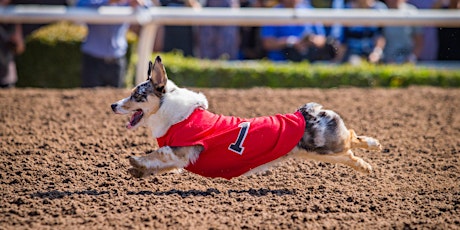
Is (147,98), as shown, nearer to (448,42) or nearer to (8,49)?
(8,49)

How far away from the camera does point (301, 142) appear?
21.6ft

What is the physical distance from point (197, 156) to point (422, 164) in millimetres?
2471

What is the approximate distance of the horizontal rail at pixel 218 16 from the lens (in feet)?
34.7

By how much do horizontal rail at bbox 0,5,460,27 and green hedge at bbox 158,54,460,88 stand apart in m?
1.25

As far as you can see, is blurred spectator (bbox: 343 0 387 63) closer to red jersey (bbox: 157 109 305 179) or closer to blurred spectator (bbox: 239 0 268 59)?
blurred spectator (bbox: 239 0 268 59)

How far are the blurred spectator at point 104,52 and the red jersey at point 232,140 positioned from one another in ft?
15.8

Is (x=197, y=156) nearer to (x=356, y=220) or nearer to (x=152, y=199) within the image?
(x=152, y=199)

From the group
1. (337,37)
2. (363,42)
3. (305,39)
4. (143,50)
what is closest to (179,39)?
(305,39)

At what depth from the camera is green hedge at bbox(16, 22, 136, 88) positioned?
13.2 meters

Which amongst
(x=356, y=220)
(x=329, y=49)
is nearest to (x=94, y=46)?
(x=329, y=49)

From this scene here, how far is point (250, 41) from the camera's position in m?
14.3

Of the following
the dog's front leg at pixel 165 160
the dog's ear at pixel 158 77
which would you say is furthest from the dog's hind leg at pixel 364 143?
the dog's ear at pixel 158 77

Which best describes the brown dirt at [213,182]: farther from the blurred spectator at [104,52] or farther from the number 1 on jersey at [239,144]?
the blurred spectator at [104,52]

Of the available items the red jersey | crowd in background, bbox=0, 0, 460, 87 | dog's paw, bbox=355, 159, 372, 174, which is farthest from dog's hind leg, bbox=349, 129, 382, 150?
crowd in background, bbox=0, 0, 460, 87
